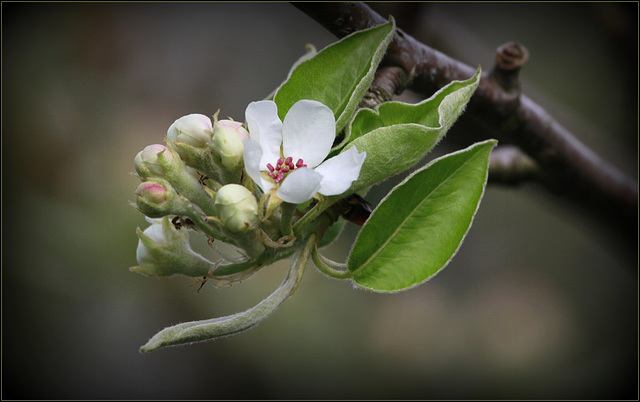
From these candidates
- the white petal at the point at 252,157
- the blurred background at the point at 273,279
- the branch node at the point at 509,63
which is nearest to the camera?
the white petal at the point at 252,157

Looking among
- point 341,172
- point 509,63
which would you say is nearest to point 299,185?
point 341,172

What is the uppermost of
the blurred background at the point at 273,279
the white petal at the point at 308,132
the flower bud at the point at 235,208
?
the white petal at the point at 308,132

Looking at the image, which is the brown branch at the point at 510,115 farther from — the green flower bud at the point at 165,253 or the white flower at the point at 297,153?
the green flower bud at the point at 165,253

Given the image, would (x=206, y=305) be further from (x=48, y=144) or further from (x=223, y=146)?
(x=223, y=146)

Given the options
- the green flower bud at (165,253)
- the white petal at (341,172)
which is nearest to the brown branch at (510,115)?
the white petal at (341,172)

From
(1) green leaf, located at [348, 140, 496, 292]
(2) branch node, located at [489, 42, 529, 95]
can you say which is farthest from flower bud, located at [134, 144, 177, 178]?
(2) branch node, located at [489, 42, 529, 95]

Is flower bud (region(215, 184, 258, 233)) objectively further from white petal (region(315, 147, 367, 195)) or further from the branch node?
the branch node

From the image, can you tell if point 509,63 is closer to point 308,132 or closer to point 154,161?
point 308,132
